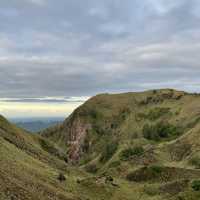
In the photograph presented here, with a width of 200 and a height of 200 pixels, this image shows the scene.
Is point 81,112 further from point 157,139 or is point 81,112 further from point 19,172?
point 19,172

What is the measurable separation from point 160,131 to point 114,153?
20039 mm

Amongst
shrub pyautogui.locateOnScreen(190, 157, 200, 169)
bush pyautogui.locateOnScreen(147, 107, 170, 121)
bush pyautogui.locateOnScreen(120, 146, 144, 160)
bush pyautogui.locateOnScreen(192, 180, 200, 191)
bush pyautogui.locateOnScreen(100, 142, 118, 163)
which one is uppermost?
bush pyautogui.locateOnScreen(147, 107, 170, 121)

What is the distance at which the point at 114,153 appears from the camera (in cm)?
9812

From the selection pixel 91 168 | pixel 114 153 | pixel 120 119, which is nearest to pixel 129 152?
pixel 114 153

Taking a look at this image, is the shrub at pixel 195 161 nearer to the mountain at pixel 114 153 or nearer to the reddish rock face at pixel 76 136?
the mountain at pixel 114 153

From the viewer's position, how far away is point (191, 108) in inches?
4488

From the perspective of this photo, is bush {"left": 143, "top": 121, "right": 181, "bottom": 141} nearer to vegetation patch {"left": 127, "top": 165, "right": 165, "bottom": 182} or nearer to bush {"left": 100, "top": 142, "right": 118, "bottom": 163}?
bush {"left": 100, "top": 142, "right": 118, "bottom": 163}

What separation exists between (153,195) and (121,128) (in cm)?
10525

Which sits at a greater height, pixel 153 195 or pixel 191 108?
pixel 191 108

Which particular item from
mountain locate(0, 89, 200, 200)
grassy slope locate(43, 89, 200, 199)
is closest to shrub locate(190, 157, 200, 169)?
mountain locate(0, 89, 200, 200)

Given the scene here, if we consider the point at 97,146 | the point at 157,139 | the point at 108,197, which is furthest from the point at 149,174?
the point at 97,146

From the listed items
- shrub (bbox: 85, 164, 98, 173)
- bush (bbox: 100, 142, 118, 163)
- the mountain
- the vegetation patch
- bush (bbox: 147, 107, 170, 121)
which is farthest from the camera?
bush (bbox: 147, 107, 170, 121)

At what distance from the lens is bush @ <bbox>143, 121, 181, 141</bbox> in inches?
4043

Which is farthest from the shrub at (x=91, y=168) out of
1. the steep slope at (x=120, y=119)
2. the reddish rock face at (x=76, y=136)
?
the reddish rock face at (x=76, y=136)
